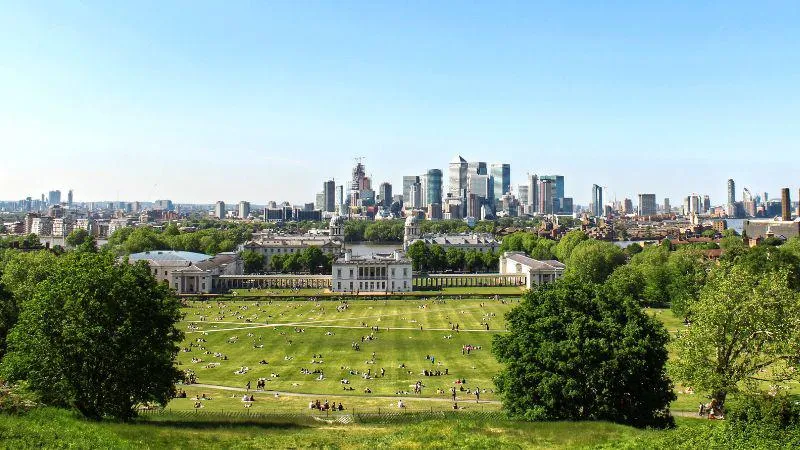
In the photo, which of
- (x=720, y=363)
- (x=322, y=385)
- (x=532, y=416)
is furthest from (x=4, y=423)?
(x=720, y=363)

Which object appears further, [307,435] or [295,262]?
[295,262]

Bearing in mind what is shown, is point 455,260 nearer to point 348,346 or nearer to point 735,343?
point 348,346

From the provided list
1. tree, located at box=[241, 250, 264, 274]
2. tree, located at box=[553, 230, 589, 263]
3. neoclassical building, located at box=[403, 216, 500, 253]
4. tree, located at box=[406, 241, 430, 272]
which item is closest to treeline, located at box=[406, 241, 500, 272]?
tree, located at box=[406, 241, 430, 272]

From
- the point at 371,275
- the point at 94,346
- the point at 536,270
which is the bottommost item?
the point at 371,275

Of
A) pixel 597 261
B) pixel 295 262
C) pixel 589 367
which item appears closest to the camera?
pixel 589 367

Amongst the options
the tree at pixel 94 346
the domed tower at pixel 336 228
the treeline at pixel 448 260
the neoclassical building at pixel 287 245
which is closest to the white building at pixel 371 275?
the treeline at pixel 448 260

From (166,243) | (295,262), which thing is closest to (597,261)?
(295,262)

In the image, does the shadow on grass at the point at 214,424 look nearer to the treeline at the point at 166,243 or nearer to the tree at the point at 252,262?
the tree at the point at 252,262

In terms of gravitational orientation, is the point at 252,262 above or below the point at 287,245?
below
